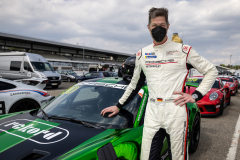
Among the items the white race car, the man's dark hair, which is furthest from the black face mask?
the white race car

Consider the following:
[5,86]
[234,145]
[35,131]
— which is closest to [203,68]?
[35,131]

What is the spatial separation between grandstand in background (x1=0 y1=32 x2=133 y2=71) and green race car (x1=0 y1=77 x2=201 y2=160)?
27446 millimetres

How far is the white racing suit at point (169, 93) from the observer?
5.42ft

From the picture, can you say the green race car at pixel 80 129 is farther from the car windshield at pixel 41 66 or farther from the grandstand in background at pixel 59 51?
the grandstand in background at pixel 59 51

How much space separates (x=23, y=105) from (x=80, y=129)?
3216mm

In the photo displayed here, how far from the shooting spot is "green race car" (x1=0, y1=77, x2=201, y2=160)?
1.53m

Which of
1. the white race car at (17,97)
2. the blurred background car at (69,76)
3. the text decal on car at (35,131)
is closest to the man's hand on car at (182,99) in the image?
the text decal on car at (35,131)

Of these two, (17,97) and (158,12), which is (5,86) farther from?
(158,12)

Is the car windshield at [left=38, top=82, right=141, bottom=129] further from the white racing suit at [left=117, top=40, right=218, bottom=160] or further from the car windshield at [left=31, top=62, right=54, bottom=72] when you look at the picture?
the car windshield at [left=31, top=62, right=54, bottom=72]

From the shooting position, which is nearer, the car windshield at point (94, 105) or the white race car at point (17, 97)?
the car windshield at point (94, 105)

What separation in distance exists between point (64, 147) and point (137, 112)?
0.97 m

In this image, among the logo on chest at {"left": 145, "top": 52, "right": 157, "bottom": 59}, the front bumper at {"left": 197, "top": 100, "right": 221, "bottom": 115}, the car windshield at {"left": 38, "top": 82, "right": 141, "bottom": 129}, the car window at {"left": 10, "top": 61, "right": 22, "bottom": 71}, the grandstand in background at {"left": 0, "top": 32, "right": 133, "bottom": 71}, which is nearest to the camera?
the logo on chest at {"left": 145, "top": 52, "right": 157, "bottom": 59}

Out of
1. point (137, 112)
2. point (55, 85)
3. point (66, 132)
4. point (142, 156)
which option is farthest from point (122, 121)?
point (55, 85)

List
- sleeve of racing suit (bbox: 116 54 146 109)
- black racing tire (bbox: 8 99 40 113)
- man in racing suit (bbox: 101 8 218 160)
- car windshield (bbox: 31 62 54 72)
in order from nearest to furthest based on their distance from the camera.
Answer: man in racing suit (bbox: 101 8 218 160) < sleeve of racing suit (bbox: 116 54 146 109) < black racing tire (bbox: 8 99 40 113) < car windshield (bbox: 31 62 54 72)
